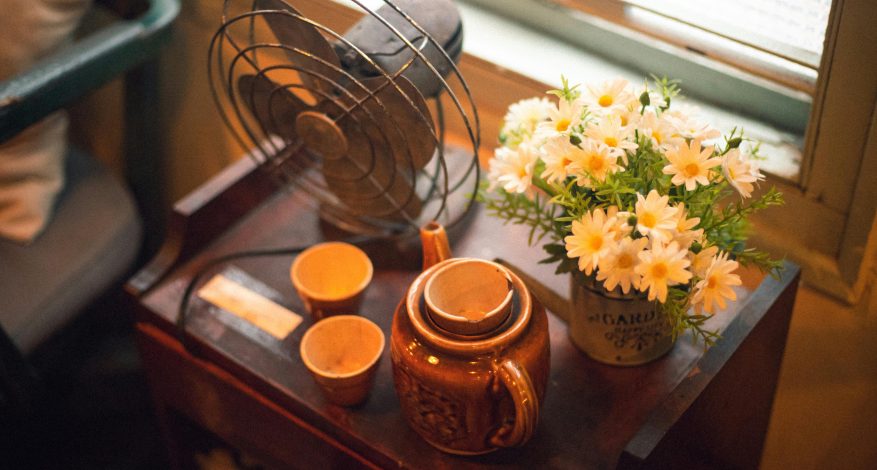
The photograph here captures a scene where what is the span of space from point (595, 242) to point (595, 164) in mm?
77

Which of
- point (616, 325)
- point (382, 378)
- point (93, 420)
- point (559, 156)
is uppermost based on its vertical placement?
point (559, 156)

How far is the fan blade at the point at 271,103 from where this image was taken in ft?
3.49

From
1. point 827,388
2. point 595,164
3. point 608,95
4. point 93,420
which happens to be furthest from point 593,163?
point 93,420

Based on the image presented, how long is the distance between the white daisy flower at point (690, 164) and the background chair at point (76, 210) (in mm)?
903

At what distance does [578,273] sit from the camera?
0.94m

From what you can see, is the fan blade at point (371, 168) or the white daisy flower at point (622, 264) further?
the fan blade at point (371, 168)

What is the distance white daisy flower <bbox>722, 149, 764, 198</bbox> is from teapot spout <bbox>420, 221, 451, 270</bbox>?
31 cm

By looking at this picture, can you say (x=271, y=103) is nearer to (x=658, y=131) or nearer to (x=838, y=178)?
(x=658, y=131)

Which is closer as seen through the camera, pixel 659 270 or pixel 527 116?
pixel 659 270

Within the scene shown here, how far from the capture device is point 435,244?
3.19 ft

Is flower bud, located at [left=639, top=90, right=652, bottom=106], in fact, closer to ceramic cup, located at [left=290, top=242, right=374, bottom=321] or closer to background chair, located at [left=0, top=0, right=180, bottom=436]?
ceramic cup, located at [left=290, top=242, right=374, bottom=321]

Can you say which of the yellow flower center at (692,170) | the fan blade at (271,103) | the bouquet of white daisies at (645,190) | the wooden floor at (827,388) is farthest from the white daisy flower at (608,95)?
the wooden floor at (827,388)

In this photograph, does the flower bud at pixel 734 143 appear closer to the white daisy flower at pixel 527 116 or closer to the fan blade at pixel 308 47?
the white daisy flower at pixel 527 116

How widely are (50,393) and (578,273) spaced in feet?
3.69
